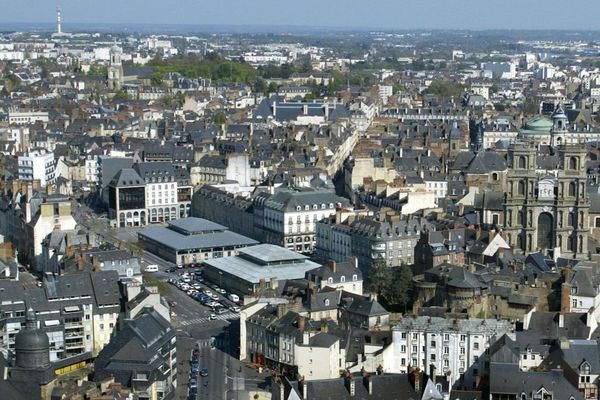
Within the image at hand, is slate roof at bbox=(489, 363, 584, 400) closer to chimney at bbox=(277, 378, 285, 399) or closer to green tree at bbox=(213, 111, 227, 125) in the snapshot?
chimney at bbox=(277, 378, 285, 399)

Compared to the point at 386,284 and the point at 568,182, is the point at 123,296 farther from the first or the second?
the point at 568,182

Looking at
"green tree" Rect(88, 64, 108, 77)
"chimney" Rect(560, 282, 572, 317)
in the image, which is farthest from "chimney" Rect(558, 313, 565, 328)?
"green tree" Rect(88, 64, 108, 77)

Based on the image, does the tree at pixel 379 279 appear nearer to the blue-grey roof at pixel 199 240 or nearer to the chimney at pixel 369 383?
the blue-grey roof at pixel 199 240

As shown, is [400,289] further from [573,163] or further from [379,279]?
[573,163]

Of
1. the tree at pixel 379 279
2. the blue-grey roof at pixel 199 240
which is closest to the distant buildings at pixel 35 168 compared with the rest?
the blue-grey roof at pixel 199 240

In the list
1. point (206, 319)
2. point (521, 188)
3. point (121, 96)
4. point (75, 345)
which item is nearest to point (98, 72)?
point (121, 96)
